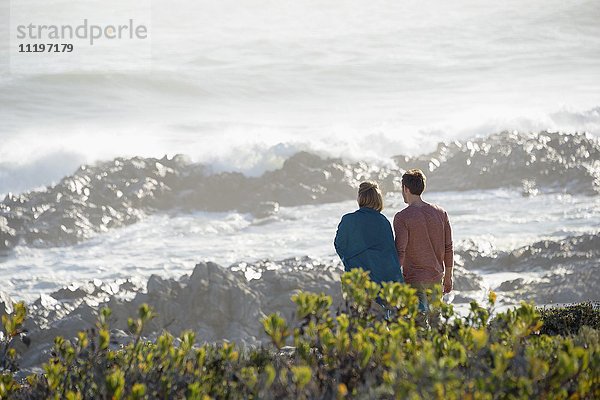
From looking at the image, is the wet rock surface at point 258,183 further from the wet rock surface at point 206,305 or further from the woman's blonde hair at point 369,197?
the woman's blonde hair at point 369,197

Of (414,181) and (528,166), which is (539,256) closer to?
(528,166)

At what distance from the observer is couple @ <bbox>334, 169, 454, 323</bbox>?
657cm

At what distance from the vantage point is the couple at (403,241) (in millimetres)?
6570

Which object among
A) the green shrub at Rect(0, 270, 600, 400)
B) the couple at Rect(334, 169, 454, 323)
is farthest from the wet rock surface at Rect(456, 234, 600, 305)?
the green shrub at Rect(0, 270, 600, 400)

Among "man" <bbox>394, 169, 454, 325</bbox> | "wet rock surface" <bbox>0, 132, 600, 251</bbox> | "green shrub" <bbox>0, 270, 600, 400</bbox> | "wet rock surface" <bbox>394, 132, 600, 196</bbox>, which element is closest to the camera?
"green shrub" <bbox>0, 270, 600, 400</bbox>

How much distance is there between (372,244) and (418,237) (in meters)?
0.46

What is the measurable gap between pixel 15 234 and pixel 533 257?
14825 mm

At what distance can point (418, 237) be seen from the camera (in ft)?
22.4

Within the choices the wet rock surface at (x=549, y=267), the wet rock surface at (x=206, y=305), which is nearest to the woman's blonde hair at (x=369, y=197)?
the wet rock surface at (x=206, y=305)

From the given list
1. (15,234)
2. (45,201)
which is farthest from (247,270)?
(45,201)

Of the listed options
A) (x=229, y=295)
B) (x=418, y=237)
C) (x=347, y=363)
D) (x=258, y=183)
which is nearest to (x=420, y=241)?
(x=418, y=237)

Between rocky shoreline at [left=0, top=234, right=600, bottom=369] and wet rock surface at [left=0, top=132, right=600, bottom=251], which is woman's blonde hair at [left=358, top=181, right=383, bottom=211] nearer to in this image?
rocky shoreline at [left=0, top=234, right=600, bottom=369]

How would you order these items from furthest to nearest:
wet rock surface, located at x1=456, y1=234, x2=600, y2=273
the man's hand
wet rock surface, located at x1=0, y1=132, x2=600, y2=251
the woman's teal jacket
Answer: wet rock surface, located at x1=0, y1=132, x2=600, y2=251, wet rock surface, located at x1=456, y1=234, x2=600, y2=273, the man's hand, the woman's teal jacket

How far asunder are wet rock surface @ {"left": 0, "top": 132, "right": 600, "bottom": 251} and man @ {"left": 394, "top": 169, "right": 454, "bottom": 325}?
68.2ft
